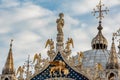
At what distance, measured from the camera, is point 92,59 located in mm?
28359

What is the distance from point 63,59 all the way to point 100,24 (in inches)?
345

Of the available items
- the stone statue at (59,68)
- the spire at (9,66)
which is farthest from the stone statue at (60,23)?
the spire at (9,66)

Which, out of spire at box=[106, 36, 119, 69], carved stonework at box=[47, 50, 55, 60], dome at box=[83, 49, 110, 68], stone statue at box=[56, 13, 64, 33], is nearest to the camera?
spire at box=[106, 36, 119, 69]

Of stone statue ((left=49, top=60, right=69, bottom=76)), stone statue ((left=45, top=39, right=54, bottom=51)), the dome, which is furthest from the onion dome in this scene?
stone statue ((left=49, top=60, right=69, bottom=76))

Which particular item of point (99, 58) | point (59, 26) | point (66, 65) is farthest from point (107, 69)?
point (99, 58)

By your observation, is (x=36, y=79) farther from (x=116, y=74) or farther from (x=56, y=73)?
(x=116, y=74)

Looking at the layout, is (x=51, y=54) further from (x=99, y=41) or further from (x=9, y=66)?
(x=99, y=41)

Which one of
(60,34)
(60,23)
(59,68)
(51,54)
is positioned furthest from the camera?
(60,23)

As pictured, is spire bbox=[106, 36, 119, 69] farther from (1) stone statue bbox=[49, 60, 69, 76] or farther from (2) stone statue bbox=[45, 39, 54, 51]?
(2) stone statue bbox=[45, 39, 54, 51]

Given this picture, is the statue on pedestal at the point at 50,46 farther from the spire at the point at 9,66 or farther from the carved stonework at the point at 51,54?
the spire at the point at 9,66

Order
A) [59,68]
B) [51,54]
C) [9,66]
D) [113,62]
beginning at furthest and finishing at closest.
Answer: [9,66] < [51,54] < [59,68] < [113,62]

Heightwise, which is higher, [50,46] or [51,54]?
[50,46]

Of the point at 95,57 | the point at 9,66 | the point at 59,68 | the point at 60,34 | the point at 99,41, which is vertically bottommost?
the point at 59,68

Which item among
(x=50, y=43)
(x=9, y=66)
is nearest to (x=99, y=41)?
(x=50, y=43)
